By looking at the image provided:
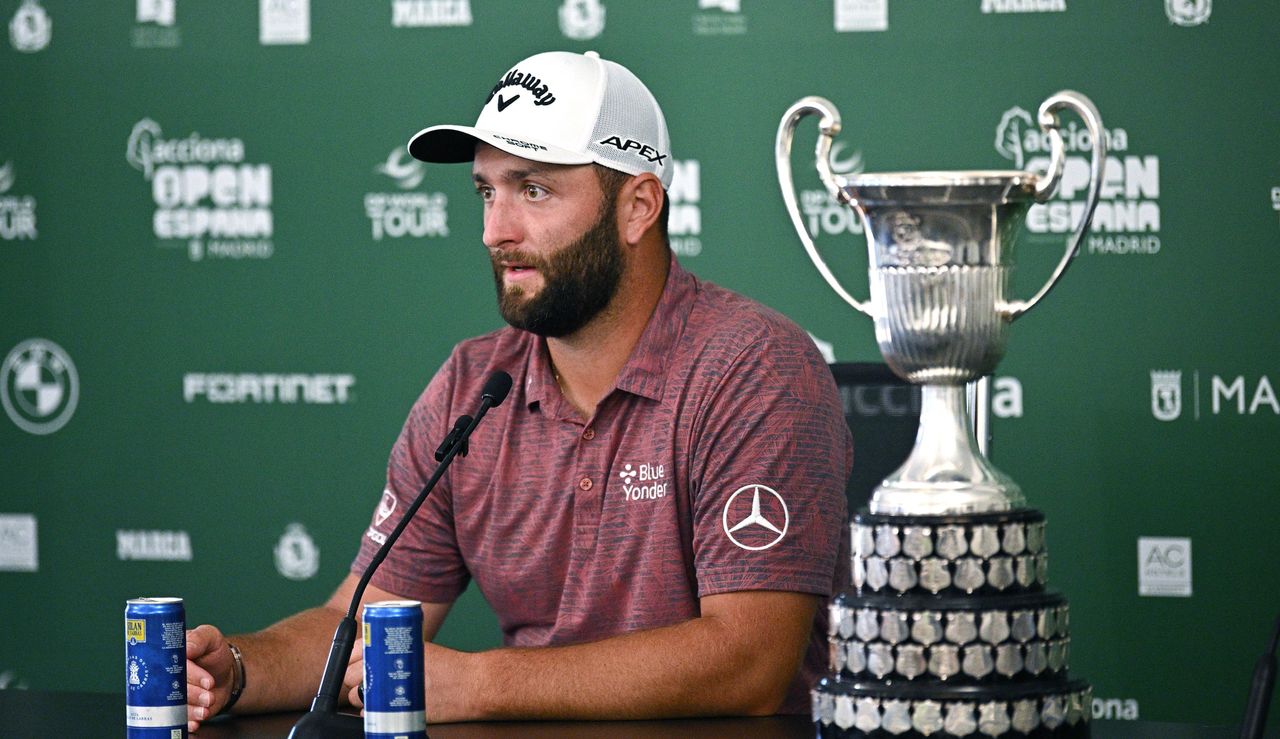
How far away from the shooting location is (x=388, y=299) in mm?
3506

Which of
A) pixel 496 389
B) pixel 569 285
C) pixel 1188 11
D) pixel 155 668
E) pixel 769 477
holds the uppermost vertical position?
pixel 1188 11

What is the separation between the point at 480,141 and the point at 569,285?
0.21 meters

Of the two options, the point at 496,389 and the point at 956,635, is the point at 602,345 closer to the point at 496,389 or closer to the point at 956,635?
the point at 496,389

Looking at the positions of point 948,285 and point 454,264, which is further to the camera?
point 454,264

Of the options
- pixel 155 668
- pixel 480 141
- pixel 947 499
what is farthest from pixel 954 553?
pixel 480 141

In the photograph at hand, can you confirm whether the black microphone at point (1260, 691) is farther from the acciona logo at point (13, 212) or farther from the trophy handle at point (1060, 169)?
the acciona logo at point (13, 212)

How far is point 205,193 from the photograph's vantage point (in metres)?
3.58

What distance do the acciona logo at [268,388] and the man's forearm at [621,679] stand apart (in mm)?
1861

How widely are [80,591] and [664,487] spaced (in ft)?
7.11

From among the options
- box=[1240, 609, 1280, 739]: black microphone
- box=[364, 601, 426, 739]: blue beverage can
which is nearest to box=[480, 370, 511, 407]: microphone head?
box=[364, 601, 426, 739]: blue beverage can

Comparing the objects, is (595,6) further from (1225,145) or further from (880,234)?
(880,234)

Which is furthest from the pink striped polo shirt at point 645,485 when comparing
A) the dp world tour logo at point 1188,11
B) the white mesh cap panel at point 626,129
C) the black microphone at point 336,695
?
the dp world tour logo at point 1188,11

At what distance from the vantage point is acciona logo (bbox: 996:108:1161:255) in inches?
125

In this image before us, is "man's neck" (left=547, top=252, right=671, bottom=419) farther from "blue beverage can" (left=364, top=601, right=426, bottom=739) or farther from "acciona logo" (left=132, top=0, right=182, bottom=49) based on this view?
"acciona logo" (left=132, top=0, right=182, bottom=49)
